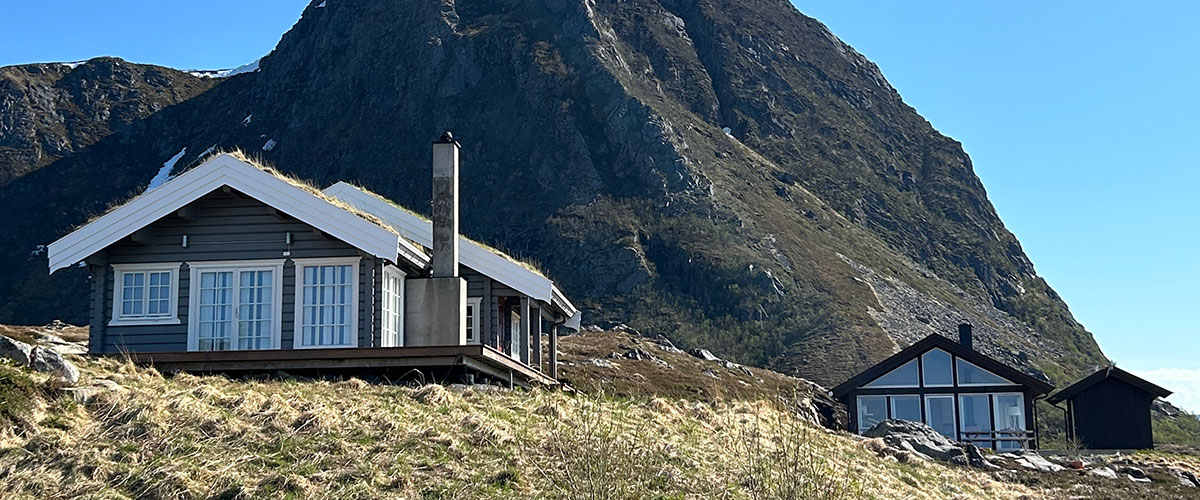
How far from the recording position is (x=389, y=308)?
2467cm

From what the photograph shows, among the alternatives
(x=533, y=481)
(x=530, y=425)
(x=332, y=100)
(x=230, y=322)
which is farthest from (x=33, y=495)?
(x=332, y=100)

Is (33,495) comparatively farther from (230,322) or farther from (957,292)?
(957,292)

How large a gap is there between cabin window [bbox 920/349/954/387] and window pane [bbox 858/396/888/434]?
168 cm

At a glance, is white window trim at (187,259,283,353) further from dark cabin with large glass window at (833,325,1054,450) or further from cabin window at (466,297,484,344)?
dark cabin with large glass window at (833,325,1054,450)

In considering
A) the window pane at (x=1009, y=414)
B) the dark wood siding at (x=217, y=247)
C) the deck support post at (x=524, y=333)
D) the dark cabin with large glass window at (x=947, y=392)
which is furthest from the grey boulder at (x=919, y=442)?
the window pane at (x=1009, y=414)

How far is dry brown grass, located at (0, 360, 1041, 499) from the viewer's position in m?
13.0

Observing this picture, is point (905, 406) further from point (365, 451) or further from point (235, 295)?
point (365, 451)

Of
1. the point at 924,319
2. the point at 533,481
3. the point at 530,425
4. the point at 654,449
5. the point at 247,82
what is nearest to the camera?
the point at 533,481

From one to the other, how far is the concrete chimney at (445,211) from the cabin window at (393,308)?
110 cm

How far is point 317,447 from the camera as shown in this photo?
47.4 ft

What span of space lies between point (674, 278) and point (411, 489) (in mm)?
92185

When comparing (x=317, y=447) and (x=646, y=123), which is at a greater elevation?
(x=646, y=123)

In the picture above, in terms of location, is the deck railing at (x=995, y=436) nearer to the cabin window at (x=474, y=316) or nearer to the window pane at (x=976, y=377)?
the window pane at (x=976, y=377)

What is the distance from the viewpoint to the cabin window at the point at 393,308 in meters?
24.3
